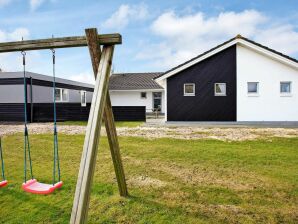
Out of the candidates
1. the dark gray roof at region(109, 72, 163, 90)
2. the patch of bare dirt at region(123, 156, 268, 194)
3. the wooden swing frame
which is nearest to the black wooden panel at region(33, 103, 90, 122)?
the dark gray roof at region(109, 72, 163, 90)

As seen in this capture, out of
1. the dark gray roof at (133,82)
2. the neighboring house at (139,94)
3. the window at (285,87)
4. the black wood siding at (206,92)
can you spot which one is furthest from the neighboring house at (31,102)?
the window at (285,87)

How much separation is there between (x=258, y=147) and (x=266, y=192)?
422cm

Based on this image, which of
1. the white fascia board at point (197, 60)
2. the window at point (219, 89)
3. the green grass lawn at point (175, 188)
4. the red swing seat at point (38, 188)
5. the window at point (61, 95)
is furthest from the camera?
the window at point (61, 95)

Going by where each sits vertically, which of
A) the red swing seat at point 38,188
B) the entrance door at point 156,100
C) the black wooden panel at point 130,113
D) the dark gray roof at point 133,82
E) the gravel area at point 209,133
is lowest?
the red swing seat at point 38,188

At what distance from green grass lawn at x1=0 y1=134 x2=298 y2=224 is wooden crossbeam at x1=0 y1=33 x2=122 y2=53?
7.82 ft

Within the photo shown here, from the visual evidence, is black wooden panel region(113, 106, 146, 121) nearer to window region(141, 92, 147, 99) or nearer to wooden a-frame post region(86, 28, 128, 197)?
window region(141, 92, 147, 99)

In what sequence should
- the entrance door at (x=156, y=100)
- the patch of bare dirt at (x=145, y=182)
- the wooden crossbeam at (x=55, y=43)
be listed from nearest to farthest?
1. the wooden crossbeam at (x=55, y=43)
2. the patch of bare dirt at (x=145, y=182)
3. the entrance door at (x=156, y=100)

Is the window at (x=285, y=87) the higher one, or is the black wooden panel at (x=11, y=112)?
the window at (x=285, y=87)

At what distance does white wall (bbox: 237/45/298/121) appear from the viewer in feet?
51.1

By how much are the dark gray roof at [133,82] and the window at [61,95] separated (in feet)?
15.9

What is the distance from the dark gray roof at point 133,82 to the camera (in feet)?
83.1

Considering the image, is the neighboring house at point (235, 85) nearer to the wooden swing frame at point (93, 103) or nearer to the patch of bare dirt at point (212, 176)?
the patch of bare dirt at point (212, 176)

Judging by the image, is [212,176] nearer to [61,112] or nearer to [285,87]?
[285,87]

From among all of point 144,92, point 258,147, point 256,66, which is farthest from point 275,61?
point 144,92
